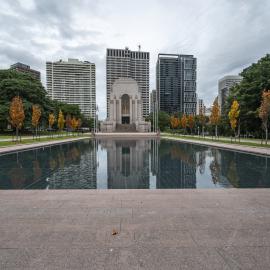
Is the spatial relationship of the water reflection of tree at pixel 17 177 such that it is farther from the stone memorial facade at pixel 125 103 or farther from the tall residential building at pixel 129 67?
the tall residential building at pixel 129 67

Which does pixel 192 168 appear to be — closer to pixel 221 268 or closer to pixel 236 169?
pixel 236 169

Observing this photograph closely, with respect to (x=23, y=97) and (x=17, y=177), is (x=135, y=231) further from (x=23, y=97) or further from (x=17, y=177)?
(x=23, y=97)

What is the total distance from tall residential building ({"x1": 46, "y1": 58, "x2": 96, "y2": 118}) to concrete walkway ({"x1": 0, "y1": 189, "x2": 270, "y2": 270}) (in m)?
146

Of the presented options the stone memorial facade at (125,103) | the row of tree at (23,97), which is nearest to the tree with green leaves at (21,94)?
the row of tree at (23,97)

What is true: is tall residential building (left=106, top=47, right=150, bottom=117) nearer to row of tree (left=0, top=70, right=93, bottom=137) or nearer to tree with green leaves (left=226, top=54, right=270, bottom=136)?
row of tree (left=0, top=70, right=93, bottom=137)

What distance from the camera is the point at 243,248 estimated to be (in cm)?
368

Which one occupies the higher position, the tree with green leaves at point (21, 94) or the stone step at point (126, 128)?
the tree with green leaves at point (21, 94)

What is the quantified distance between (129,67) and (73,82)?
38.2m

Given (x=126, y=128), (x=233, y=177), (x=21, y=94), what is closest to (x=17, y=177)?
(x=233, y=177)

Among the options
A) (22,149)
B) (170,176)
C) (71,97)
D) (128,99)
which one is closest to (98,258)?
(170,176)

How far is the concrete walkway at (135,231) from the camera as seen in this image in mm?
3357

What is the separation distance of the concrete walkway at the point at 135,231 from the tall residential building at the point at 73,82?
145907mm

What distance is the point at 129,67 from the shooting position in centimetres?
14338

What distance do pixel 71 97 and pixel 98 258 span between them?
15797cm
